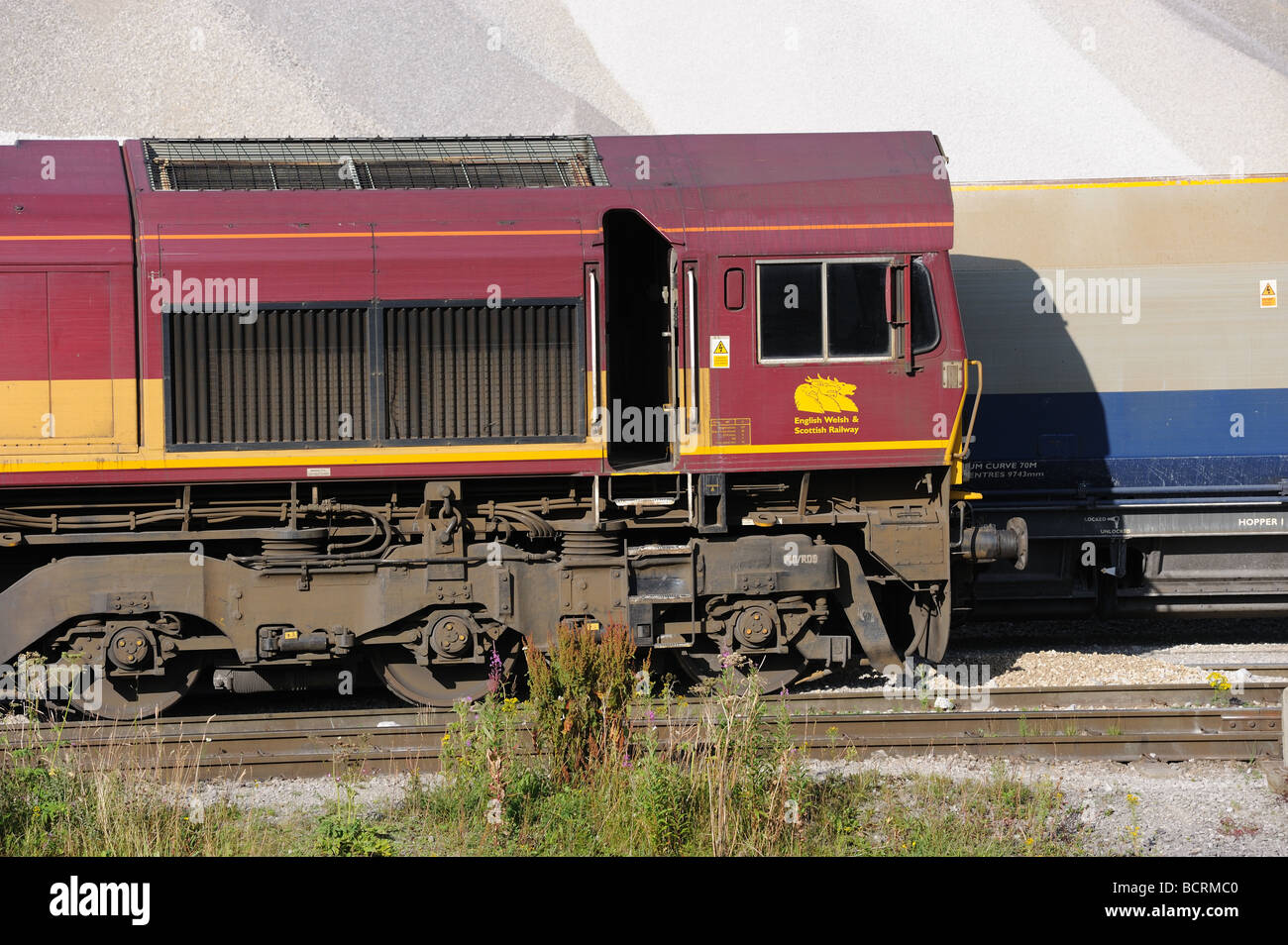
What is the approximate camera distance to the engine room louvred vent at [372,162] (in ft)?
29.9

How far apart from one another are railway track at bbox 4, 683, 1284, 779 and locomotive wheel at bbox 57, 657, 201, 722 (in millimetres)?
173

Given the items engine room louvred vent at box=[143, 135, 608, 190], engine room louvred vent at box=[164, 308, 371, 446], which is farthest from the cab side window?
engine room louvred vent at box=[164, 308, 371, 446]

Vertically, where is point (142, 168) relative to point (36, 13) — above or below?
below

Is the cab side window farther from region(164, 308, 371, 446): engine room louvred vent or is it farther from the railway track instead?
region(164, 308, 371, 446): engine room louvred vent

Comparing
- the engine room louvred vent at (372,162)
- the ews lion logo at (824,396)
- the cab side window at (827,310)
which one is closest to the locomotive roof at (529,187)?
the engine room louvred vent at (372,162)

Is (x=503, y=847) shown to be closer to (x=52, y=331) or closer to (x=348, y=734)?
(x=348, y=734)

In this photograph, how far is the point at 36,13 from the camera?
27.5 m

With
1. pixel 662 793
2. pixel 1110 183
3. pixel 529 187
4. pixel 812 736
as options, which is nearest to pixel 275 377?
pixel 529 187

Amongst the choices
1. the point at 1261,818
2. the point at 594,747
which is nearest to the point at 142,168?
the point at 594,747

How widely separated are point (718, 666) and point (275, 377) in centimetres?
411

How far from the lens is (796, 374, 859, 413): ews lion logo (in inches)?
356

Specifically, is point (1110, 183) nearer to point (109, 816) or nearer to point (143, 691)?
point (143, 691)

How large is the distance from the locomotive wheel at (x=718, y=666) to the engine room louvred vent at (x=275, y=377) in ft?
10.3

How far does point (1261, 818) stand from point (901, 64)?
87.8ft
